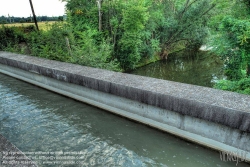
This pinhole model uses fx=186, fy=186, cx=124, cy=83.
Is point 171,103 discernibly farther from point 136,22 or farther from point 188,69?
point 188,69

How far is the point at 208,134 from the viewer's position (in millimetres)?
3350

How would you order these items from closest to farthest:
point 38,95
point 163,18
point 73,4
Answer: point 38,95 → point 73,4 → point 163,18

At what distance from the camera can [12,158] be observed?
215cm

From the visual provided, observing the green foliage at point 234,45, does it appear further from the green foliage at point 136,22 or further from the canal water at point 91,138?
the green foliage at point 136,22

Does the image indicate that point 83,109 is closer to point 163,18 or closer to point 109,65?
point 109,65

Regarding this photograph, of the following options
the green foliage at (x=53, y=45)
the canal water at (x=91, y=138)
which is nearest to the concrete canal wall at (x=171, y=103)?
the canal water at (x=91, y=138)

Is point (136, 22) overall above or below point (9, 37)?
above

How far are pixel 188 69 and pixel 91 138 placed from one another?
11879 millimetres

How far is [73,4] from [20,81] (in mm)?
8270

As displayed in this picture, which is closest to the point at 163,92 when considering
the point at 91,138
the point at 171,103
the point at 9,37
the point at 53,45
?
the point at 171,103

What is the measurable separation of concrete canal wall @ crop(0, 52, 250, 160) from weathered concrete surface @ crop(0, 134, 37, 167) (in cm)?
239

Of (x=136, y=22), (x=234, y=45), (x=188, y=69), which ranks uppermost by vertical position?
(x=136, y=22)

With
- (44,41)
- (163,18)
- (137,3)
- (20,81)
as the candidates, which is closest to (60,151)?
(20,81)

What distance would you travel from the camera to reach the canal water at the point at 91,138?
3232 millimetres
